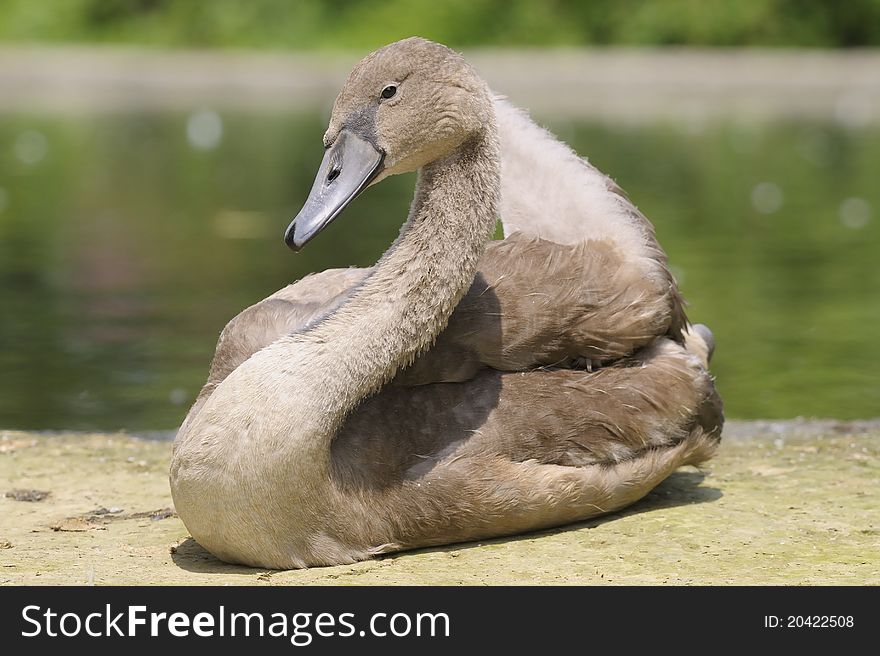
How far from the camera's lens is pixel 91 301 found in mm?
9797

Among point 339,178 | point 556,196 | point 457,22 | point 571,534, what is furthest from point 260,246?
point 457,22

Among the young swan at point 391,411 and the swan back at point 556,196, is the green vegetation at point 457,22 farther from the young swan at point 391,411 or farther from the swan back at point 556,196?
the young swan at point 391,411

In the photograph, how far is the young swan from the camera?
432cm

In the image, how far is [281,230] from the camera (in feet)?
41.9

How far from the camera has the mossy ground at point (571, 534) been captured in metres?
4.34

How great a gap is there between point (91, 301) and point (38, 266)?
4.00ft

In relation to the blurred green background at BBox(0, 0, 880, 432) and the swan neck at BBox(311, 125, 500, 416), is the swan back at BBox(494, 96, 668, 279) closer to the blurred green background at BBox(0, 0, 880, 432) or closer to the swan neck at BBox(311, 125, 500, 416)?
the swan neck at BBox(311, 125, 500, 416)

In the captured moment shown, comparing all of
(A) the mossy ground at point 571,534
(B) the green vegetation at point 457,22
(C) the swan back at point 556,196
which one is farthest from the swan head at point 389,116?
(B) the green vegetation at point 457,22

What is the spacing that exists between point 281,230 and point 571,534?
8.29m

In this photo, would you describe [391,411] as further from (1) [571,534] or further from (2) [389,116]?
(2) [389,116]

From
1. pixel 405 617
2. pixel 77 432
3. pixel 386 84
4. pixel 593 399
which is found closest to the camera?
pixel 405 617

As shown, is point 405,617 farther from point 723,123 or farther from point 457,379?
point 723,123

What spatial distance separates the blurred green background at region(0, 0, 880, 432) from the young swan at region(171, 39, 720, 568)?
2.64 m

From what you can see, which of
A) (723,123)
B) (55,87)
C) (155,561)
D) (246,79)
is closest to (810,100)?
(723,123)
